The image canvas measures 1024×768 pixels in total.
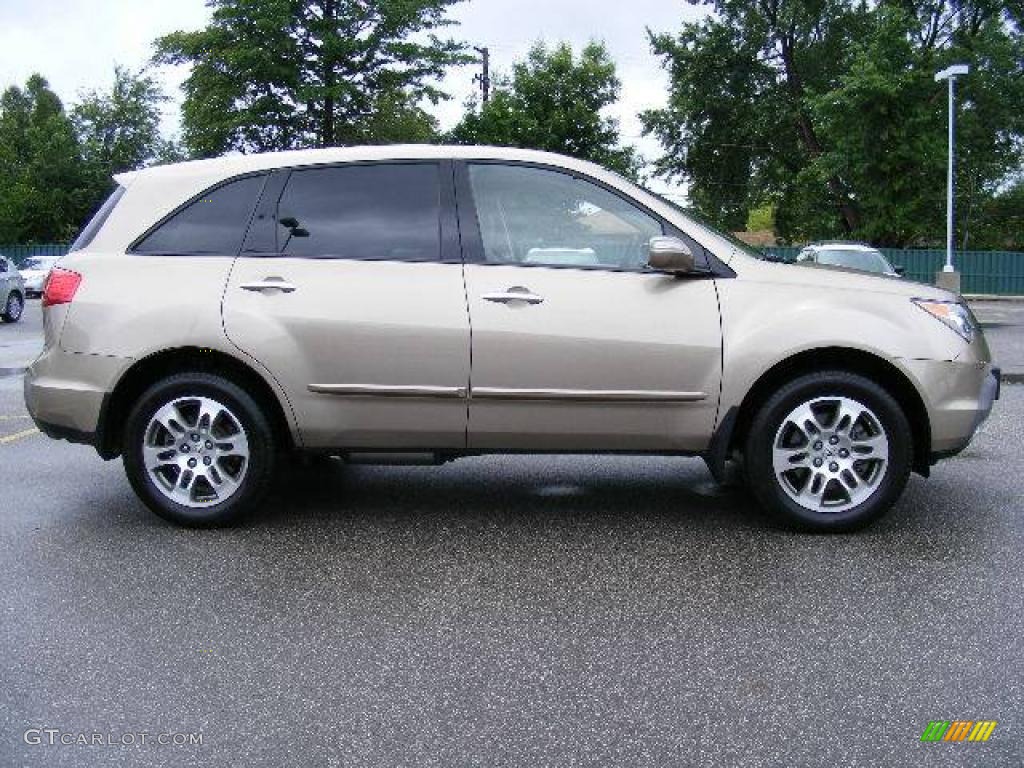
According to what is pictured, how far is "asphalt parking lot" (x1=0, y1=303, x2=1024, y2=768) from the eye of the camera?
2953 millimetres

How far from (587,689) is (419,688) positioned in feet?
1.67

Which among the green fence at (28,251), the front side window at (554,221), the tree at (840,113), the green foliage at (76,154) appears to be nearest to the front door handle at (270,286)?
the front side window at (554,221)

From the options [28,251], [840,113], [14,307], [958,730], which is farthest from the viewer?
[28,251]

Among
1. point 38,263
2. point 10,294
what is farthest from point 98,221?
point 38,263

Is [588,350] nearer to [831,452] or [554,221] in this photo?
[554,221]

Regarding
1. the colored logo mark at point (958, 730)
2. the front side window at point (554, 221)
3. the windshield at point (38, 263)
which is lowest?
the colored logo mark at point (958, 730)

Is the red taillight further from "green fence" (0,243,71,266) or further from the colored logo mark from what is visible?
"green fence" (0,243,71,266)

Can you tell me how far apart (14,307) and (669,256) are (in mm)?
20943

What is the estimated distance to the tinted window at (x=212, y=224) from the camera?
5207 mm

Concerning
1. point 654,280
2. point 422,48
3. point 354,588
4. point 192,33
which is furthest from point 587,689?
point 192,33

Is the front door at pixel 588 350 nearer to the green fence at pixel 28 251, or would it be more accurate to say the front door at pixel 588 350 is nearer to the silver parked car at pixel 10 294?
the silver parked car at pixel 10 294

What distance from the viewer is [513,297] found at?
4.96 meters

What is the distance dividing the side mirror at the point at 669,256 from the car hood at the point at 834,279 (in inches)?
12.1

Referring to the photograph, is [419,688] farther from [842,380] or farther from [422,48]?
[422,48]
